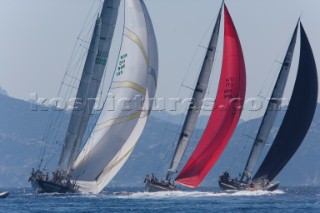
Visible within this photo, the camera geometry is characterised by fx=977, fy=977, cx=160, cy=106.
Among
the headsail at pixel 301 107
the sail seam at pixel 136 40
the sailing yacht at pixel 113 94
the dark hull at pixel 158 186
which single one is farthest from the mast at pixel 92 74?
the headsail at pixel 301 107

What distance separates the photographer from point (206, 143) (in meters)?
75.4

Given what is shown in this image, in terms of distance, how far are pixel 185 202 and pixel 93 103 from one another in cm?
1069

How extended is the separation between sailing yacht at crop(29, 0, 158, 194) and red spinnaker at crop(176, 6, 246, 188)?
690cm

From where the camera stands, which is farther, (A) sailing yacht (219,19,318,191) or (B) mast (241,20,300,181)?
(B) mast (241,20,300,181)

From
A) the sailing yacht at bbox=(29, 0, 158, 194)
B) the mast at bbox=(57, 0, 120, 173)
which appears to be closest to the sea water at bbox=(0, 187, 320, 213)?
the sailing yacht at bbox=(29, 0, 158, 194)

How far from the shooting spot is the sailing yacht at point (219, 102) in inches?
2940

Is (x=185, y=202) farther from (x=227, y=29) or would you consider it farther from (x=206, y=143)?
(x=227, y=29)

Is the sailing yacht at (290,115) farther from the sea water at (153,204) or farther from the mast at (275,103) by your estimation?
the sea water at (153,204)

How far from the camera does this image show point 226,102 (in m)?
75.3

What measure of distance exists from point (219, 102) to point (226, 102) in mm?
561

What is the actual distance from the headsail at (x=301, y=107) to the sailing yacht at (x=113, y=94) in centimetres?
1508

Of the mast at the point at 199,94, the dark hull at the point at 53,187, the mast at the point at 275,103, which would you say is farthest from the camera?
the mast at the point at 275,103

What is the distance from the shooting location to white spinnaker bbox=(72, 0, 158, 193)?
68.8 m

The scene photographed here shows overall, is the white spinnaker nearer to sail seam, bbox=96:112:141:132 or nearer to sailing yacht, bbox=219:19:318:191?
sail seam, bbox=96:112:141:132
